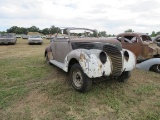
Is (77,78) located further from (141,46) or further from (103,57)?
(141,46)

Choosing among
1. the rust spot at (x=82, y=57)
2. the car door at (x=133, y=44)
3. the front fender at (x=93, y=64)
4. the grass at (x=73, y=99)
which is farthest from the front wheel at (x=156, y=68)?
the rust spot at (x=82, y=57)

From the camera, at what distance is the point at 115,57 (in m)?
4.32

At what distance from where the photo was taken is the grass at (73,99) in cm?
347

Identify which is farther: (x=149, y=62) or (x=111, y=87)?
(x=149, y=62)

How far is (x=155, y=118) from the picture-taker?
3.33 meters

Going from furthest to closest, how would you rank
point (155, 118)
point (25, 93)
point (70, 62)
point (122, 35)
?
point (122, 35), point (70, 62), point (25, 93), point (155, 118)

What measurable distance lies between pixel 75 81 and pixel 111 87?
1068 millimetres

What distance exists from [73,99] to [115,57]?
4.87ft

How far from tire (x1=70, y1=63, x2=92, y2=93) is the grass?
16 cm

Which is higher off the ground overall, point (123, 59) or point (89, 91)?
point (123, 59)

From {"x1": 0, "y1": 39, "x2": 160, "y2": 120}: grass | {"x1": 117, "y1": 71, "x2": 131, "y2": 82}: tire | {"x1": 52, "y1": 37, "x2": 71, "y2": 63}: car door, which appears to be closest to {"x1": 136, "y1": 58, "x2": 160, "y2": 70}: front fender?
{"x1": 0, "y1": 39, "x2": 160, "y2": 120}: grass

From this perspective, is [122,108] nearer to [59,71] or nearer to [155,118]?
[155,118]

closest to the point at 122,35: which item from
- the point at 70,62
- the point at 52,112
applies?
the point at 70,62

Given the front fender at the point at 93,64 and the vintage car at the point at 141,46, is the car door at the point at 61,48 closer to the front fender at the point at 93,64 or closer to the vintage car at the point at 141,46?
the front fender at the point at 93,64
